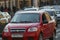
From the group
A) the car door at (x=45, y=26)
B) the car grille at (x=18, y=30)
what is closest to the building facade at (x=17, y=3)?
the car door at (x=45, y=26)

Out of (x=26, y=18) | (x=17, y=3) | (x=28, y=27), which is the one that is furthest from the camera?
(x=17, y=3)

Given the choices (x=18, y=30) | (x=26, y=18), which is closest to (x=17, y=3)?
(x=26, y=18)

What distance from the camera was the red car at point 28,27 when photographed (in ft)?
42.3

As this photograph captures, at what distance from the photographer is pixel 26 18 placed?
1414cm

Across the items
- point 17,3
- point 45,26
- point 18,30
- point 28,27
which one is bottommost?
point 17,3

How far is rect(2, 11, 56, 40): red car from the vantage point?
12.9 m

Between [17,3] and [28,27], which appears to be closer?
[28,27]

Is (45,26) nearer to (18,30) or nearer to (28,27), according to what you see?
(28,27)

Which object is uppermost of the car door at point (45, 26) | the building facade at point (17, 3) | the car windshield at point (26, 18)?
the car windshield at point (26, 18)

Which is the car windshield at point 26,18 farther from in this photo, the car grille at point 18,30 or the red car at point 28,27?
the car grille at point 18,30

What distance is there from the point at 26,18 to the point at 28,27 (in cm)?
126

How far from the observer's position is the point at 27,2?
61.4 meters

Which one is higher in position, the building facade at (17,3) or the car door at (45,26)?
the car door at (45,26)

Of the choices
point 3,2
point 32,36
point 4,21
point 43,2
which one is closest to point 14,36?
point 32,36
